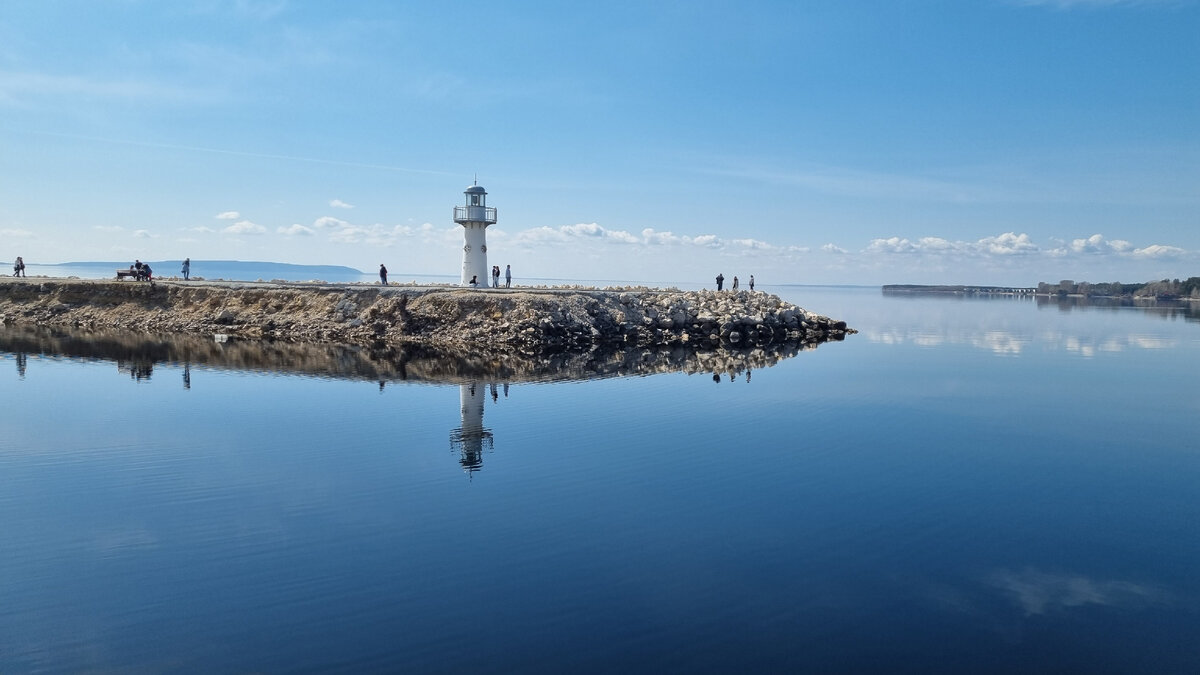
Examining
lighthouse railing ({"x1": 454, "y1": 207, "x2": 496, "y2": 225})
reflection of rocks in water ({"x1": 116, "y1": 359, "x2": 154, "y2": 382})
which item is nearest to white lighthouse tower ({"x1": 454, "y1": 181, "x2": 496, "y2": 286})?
lighthouse railing ({"x1": 454, "y1": 207, "x2": 496, "y2": 225})

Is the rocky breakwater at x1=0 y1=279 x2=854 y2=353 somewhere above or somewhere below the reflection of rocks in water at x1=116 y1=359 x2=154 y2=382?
above

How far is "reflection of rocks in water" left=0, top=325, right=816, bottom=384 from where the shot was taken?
1323 inches

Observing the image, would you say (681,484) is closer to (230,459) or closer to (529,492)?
(529,492)

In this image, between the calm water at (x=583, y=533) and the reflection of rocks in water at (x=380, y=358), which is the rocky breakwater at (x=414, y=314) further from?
the calm water at (x=583, y=533)

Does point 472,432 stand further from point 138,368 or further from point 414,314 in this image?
point 414,314

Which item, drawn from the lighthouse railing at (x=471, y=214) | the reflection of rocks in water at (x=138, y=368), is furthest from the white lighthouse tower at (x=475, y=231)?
the reflection of rocks in water at (x=138, y=368)

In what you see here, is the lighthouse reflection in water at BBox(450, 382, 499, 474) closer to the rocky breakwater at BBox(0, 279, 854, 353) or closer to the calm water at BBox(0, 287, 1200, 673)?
the calm water at BBox(0, 287, 1200, 673)

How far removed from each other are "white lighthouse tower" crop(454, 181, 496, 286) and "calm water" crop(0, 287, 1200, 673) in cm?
2653

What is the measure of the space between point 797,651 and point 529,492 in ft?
25.9

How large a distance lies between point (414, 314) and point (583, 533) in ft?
116

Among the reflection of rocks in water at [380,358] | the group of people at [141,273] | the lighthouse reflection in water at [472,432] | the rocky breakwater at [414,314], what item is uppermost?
the group of people at [141,273]

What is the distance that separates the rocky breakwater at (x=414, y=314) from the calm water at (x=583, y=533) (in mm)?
16880

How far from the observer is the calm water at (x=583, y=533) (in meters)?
10.2

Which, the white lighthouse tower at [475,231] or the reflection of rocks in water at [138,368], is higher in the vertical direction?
the white lighthouse tower at [475,231]
